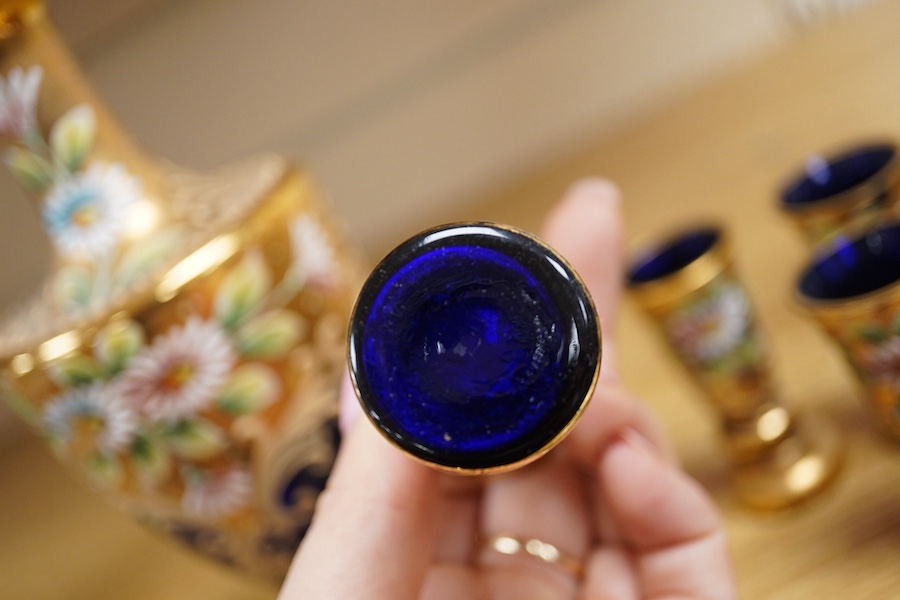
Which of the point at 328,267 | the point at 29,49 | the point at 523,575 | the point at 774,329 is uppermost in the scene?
the point at 29,49

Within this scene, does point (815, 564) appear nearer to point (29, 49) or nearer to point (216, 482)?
point (216, 482)

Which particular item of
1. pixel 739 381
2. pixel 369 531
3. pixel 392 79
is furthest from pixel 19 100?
pixel 392 79

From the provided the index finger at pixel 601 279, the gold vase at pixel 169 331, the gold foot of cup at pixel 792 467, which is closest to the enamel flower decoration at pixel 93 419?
the gold vase at pixel 169 331

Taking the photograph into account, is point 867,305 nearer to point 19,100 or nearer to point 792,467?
point 792,467

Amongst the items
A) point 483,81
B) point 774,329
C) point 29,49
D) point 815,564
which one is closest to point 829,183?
point 774,329

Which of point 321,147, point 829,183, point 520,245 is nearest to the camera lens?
point 520,245

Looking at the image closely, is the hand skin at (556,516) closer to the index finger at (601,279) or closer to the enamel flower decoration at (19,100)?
the index finger at (601,279)
